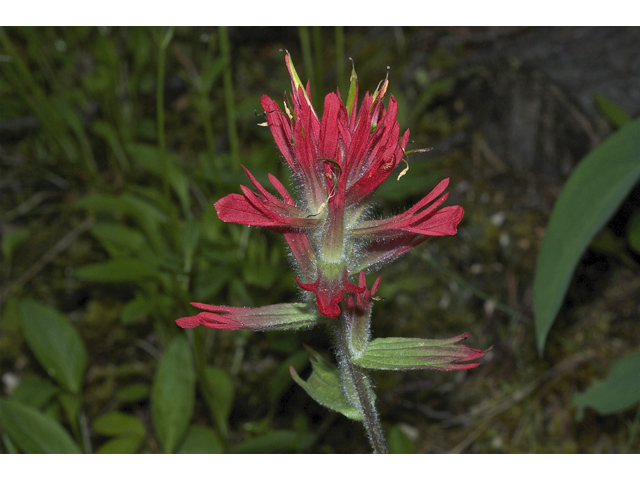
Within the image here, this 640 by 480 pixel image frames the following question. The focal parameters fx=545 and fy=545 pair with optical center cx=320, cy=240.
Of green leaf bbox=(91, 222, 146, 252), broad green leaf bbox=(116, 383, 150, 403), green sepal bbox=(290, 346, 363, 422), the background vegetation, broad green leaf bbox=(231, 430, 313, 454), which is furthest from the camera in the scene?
green leaf bbox=(91, 222, 146, 252)

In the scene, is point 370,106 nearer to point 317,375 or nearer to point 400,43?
point 317,375

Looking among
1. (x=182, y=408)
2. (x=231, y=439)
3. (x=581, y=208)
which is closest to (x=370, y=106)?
(x=581, y=208)

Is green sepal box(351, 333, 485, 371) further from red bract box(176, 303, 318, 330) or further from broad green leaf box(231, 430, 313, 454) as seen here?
broad green leaf box(231, 430, 313, 454)

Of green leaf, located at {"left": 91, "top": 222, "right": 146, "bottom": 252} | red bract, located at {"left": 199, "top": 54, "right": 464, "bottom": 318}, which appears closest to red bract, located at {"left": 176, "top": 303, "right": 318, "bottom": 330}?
red bract, located at {"left": 199, "top": 54, "right": 464, "bottom": 318}

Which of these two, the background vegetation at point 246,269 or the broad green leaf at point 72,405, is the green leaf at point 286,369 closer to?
the background vegetation at point 246,269

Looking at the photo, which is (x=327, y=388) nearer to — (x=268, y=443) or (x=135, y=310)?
(x=268, y=443)

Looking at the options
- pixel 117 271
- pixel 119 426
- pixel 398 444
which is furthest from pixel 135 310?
pixel 398 444

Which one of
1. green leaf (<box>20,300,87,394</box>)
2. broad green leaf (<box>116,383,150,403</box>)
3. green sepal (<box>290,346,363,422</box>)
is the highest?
green sepal (<box>290,346,363,422</box>)
